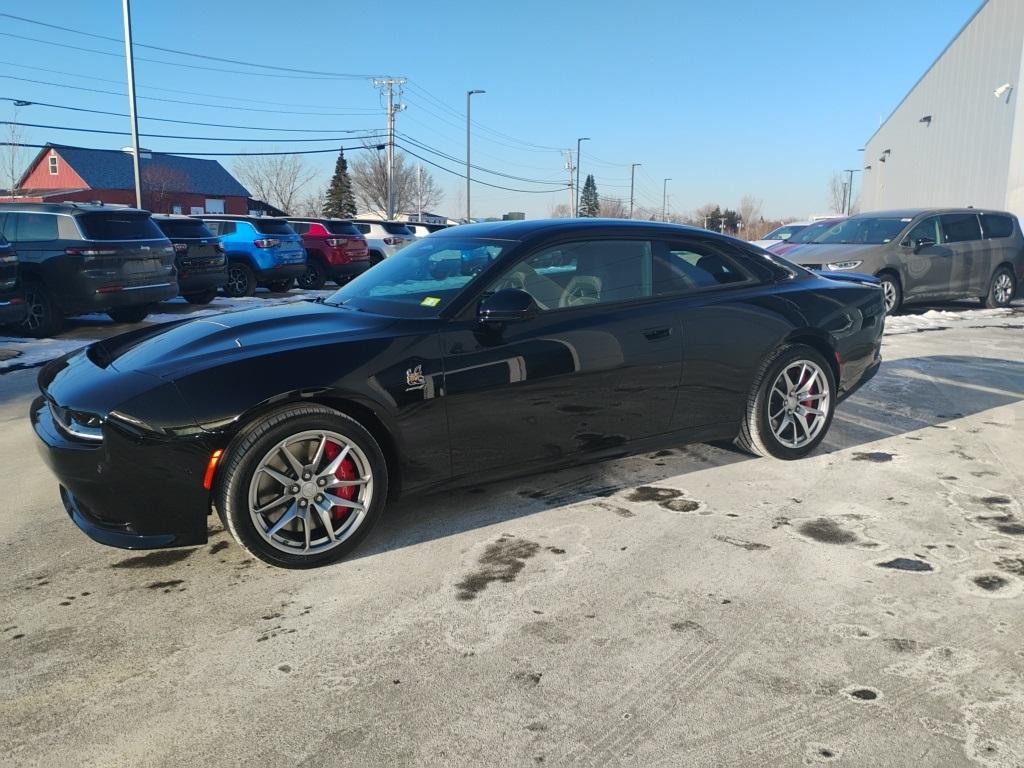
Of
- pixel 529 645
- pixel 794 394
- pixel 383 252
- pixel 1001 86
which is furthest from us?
pixel 1001 86

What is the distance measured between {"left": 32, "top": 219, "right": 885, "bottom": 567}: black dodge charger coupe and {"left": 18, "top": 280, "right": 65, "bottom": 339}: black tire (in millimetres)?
7150

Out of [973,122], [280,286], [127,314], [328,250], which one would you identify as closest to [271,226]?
[280,286]

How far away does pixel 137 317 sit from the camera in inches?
469

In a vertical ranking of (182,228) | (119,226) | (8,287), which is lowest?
(8,287)

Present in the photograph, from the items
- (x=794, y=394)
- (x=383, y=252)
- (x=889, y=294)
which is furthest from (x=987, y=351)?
(x=383, y=252)

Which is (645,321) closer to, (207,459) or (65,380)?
(207,459)

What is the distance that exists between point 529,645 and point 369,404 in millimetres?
1257

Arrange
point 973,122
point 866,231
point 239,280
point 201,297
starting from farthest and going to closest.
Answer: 1. point 973,122
2. point 239,280
3. point 201,297
4. point 866,231

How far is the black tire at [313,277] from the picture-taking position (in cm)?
1815

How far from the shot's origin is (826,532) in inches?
151

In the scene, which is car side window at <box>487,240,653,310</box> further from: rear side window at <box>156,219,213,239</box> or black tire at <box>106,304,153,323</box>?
rear side window at <box>156,219,213,239</box>

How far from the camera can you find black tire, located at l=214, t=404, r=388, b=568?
3.18m

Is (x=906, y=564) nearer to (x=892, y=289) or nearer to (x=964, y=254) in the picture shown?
(x=892, y=289)

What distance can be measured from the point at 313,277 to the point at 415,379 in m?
15.6
